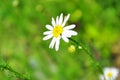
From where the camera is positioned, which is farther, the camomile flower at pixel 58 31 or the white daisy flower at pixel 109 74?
the white daisy flower at pixel 109 74

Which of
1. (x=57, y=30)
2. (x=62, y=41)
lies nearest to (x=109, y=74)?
(x=62, y=41)

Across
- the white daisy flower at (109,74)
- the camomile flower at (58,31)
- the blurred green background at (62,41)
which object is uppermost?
the blurred green background at (62,41)

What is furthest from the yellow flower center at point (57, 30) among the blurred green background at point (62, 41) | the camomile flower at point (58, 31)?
the blurred green background at point (62, 41)

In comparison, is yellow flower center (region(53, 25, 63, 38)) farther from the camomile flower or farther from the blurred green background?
the blurred green background

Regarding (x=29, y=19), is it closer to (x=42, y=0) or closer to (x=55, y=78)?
(x=42, y=0)

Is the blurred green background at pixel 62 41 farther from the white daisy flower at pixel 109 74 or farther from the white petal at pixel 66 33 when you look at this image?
the white petal at pixel 66 33

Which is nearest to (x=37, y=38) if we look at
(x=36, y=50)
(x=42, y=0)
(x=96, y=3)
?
(x=36, y=50)

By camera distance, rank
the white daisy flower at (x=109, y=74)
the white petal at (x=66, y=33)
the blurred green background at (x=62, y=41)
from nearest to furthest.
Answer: the white petal at (x=66, y=33)
the white daisy flower at (x=109, y=74)
the blurred green background at (x=62, y=41)

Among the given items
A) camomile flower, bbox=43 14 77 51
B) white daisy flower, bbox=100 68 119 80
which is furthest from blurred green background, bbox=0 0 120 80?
camomile flower, bbox=43 14 77 51
